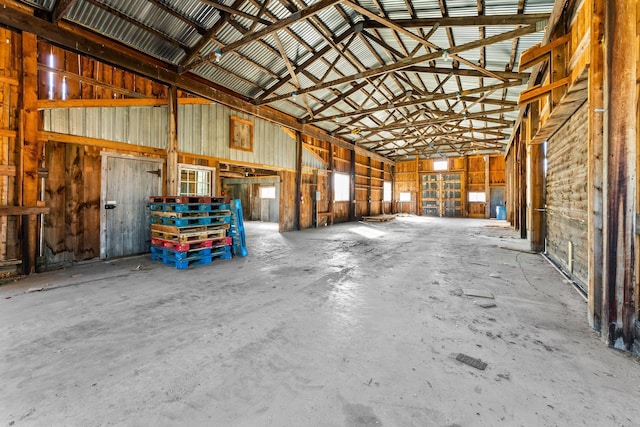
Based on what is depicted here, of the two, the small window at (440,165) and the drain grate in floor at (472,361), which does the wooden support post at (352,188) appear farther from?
the drain grate in floor at (472,361)

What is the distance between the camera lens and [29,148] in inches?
197

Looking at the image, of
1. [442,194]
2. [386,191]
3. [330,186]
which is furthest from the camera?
[386,191]

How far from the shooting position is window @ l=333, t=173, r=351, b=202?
15.8 metres

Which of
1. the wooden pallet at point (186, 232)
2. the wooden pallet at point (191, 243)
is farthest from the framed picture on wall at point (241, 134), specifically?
the wooden pallet at point (191, 243)

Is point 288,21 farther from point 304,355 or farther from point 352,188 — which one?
point 352,188

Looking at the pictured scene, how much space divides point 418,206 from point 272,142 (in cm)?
1606

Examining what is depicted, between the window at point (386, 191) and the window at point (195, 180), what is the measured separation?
16.1 metres

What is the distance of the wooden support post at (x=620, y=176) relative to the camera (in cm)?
255

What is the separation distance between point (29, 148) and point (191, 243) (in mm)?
3399


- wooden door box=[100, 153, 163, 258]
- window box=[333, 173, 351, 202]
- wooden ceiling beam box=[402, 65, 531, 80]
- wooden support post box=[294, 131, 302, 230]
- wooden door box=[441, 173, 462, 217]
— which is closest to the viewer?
wooden door box=[100, 153, 163, 258]

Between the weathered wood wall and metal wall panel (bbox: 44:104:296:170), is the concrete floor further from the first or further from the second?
the weathered wood wall

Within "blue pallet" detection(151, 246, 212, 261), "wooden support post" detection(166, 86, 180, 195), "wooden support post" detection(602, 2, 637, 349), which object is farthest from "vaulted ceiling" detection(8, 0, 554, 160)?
"blue pallet" detection(151, 246, 212, 261)

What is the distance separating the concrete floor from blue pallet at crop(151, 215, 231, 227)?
1394 millimetres

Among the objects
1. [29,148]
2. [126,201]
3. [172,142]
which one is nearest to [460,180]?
[172,142]
